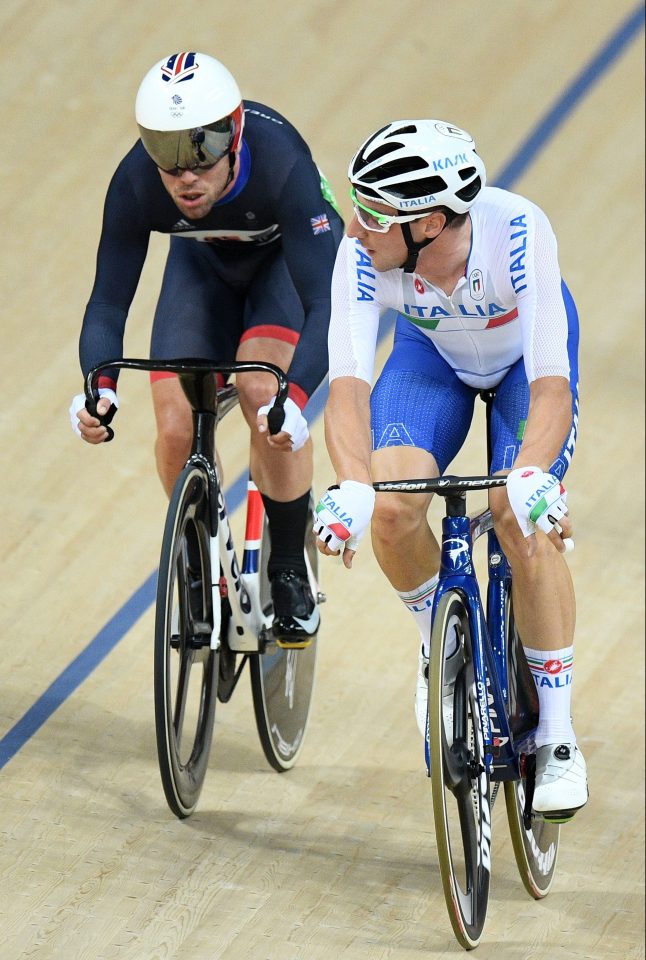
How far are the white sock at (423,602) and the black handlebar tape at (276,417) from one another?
453 millimetres

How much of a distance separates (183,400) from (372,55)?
13.2ft

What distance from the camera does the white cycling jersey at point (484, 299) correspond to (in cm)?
291

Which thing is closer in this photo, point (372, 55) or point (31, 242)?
point (31, 242)

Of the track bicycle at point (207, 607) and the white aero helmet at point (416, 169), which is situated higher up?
the white aero helmet at point (416, 169)

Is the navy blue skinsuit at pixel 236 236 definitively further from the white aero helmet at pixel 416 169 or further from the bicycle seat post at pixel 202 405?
the white aero helmet at pixel 416 169

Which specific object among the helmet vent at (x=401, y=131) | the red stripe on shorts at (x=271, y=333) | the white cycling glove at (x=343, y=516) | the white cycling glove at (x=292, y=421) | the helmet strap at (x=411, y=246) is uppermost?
the helmet vent at (x=401, y=131)

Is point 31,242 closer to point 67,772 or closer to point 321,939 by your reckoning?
point 67,772

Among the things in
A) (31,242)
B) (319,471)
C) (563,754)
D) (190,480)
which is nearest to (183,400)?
(190,480)

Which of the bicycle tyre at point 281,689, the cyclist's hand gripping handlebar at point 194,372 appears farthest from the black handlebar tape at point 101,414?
the bicycle tyre at point 281,689

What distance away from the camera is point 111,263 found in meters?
3.33

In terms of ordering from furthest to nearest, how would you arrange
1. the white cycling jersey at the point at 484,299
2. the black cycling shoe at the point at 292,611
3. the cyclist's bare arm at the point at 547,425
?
the black cycling shoe at the point at 292,611, the white cycling jersey at the point at 484,299, the cyclist's bare arm at the point at 547,425

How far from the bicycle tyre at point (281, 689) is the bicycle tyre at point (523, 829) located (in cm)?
66

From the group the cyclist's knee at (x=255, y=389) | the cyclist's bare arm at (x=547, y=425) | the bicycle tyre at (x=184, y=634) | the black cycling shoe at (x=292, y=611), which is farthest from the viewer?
the black cycling shoe at (x=292, y=611)

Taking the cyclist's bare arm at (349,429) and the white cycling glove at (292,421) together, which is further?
the white cycling glove at (292,421)
